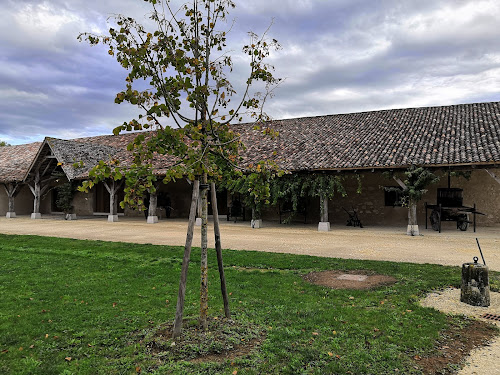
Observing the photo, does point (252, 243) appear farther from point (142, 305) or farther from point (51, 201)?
point (51, 201)

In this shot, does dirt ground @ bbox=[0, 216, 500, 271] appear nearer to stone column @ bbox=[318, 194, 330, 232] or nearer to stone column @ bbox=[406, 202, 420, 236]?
stone column @ bbox=[406, 202, 420, 236]

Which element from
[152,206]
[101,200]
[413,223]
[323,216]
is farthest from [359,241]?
[101,200]

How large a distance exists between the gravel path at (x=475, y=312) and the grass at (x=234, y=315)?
0.87 feet

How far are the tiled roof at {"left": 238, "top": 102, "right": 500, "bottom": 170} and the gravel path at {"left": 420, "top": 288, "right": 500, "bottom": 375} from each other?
26.7 ft

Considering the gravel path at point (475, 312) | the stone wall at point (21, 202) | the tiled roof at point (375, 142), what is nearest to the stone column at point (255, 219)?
the tiled roof at point (375, 142)

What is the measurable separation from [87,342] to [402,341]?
11.1 ft

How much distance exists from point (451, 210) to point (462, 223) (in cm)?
118

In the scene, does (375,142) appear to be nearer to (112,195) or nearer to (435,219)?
(435,219)

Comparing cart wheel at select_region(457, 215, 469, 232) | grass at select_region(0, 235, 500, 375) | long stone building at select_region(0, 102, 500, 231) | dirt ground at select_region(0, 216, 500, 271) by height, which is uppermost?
long stone building at select_region(0, 102, 500, 231)

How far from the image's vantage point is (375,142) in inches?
627

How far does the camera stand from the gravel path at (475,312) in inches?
135

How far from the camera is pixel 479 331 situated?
14.1 feet

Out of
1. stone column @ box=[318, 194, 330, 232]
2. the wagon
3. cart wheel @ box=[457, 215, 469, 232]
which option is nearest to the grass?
stone column @ box=[318, 194, 330, 232]

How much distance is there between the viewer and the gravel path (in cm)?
342
